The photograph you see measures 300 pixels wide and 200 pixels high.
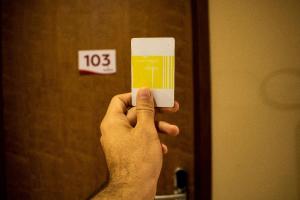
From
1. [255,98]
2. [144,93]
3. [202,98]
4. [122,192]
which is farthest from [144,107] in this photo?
[255,98]

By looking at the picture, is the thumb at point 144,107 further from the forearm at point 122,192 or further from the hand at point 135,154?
the forearm at point 122,192

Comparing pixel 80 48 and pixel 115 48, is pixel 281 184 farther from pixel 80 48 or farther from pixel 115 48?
pixel 80 48

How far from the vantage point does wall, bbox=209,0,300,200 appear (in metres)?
1.09

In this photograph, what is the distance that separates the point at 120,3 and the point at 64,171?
0.92 m

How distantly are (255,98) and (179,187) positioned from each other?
57 cm

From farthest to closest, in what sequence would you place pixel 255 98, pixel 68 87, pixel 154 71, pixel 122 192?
pixel 68 87 < pixel 255 98 < pixel 154 71 < pixel 122 192

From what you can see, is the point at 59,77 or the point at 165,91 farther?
the point at 59,77

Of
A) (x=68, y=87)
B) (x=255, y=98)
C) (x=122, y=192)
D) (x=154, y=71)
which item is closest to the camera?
(x=122, y=192)

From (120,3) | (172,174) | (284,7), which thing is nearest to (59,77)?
(120,3)

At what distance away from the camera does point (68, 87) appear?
126cm

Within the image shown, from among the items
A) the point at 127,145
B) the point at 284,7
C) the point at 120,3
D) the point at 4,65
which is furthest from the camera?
the point at 4,65

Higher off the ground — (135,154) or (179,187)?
(135,154)

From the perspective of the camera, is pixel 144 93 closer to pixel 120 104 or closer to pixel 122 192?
pixel 120 104

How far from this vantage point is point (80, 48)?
1.24 m
